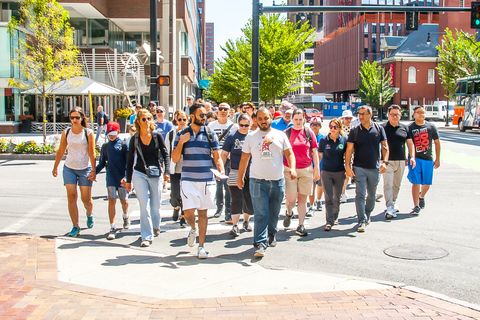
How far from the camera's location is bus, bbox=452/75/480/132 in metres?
38.6

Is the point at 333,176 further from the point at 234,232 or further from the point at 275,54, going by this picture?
the point at 275,54

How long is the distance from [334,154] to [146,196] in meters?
2.98

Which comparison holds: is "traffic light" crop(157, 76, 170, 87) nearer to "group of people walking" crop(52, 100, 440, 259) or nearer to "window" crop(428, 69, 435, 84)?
"group of people walking" crop(52, 100, 440, 259)

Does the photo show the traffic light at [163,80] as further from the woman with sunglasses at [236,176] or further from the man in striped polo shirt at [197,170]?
the man in striped polo shirt at [197,170]

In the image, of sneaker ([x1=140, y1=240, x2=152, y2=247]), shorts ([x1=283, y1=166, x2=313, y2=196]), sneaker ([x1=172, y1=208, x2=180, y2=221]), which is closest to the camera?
sneaker ([x1=140, y1=240, x2=152, y2=247])

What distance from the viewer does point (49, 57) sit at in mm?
20344

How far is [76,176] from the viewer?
25.1ft

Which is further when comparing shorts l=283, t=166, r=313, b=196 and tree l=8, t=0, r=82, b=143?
tree l=8, t=0, r=82, b=143

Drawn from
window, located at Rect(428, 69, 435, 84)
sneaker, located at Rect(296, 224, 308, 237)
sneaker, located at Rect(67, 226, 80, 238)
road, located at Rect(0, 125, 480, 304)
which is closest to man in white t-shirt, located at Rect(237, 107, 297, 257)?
road, located at Rect(0, 125, 480, 304)

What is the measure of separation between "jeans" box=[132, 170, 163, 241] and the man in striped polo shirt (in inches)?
30.5

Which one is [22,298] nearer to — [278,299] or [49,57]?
[278,299]

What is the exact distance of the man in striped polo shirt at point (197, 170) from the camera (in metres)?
6.44

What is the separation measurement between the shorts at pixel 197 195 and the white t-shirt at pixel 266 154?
64 cm

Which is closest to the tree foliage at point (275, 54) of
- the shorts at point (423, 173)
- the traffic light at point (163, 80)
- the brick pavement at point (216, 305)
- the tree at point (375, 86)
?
the traffic light at point (163, 80)
